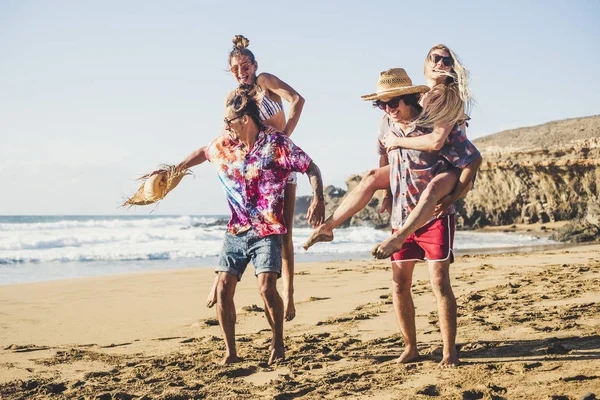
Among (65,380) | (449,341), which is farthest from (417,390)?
(65,380)

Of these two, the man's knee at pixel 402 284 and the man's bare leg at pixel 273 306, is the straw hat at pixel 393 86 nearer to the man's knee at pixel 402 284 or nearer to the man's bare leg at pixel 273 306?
the man's knee at pixel 402 284

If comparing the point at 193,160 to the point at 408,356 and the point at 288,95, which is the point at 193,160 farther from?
the point at 408,356

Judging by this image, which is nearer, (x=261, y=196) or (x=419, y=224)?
(x=419, y=224)

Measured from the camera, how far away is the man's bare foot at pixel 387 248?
3.62 meters

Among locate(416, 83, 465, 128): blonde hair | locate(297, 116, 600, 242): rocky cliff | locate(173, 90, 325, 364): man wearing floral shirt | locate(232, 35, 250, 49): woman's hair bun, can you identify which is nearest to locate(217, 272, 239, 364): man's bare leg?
locate(173, 90, 325, 364): man wearing floral shirt

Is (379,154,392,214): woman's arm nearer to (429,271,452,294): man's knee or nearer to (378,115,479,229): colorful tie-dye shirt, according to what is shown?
(378,115,479,229): colorful tie-dye shirt

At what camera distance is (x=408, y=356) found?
13.7 ft

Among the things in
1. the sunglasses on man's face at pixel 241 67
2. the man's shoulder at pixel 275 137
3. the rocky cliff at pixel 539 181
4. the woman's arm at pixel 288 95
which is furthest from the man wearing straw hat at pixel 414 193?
the rocky cliff at pixel 539 181

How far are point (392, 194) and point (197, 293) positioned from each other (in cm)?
525

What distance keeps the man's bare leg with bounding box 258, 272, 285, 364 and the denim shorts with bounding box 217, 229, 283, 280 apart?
0.19 ft

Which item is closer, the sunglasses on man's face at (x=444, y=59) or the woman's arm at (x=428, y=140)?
the woman's arm at (x=428, y=140)

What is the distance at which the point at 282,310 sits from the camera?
177 inches

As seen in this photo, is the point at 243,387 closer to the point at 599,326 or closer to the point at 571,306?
the point at 599,326

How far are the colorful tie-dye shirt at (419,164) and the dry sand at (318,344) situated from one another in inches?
40.2
